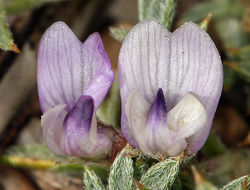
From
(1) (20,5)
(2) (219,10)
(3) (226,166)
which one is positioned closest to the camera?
(3) (226,166)

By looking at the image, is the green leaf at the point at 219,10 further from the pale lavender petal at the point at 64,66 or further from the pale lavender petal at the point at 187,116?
the pale lavender petal at the point at 187,116

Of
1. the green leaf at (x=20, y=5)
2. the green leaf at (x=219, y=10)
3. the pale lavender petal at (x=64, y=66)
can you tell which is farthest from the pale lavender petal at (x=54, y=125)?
the green leaf at (x=219, y=10)

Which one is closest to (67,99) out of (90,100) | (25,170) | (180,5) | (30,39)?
(90,100)

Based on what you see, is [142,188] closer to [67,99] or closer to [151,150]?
[151,150]

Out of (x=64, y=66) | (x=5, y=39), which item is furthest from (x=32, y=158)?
(x=64, y=66)

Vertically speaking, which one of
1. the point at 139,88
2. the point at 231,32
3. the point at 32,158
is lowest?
the point at 32,158

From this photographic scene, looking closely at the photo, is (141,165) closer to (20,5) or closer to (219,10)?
(20,5)

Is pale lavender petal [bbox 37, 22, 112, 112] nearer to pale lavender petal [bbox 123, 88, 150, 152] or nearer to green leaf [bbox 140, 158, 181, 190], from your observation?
pale lavender petal [bbox 123, 88, 150, 152]
